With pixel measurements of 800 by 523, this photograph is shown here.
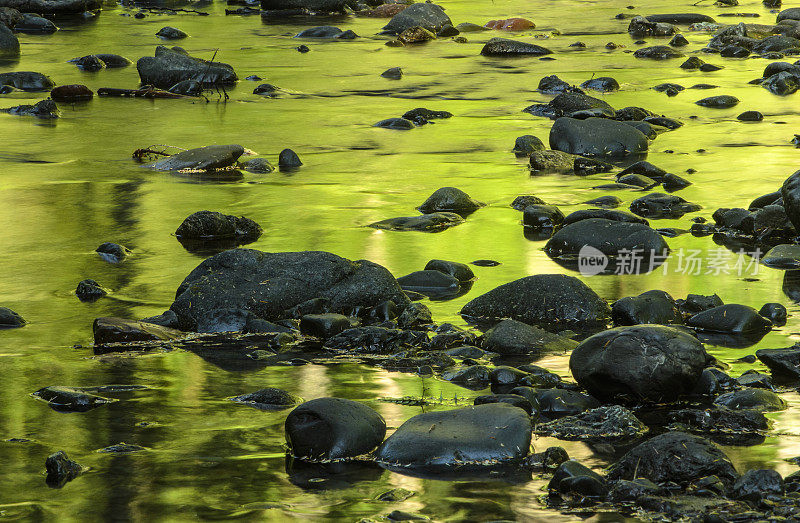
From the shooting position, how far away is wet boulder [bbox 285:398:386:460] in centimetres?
330

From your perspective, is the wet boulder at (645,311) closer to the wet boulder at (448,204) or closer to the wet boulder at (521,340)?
the wet boulder at (521,340)

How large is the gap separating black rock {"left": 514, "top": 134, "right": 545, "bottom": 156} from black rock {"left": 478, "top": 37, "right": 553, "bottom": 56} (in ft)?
18.0

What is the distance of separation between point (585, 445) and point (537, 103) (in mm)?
6756

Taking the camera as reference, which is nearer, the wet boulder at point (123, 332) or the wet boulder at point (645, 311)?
the wet boulder at point (123, 332)

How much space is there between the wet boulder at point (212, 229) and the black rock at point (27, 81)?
18.3 feet

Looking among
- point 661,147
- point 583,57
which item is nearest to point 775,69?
point 583,57

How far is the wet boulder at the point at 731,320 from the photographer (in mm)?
4425

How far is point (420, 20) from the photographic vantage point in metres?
15.5

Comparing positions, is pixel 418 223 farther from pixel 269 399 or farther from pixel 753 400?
pixel 753 400

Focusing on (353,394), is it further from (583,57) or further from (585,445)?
(583,57)

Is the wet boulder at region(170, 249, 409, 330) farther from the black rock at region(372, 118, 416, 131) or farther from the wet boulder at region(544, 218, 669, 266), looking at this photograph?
the black rock at region(372, 118, 416, 131)

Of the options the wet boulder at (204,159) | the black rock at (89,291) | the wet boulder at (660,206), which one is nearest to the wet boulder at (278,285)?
the black rock at (89,291)

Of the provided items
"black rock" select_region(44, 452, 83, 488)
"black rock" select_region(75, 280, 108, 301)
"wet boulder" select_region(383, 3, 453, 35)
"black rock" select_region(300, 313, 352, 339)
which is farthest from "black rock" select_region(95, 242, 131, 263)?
"wet boulder" select_region(383, 3, 453, 35)

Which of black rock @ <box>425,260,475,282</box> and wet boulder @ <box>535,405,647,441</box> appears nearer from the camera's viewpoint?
wet boulder @ <box>535,405,647,441</box>
